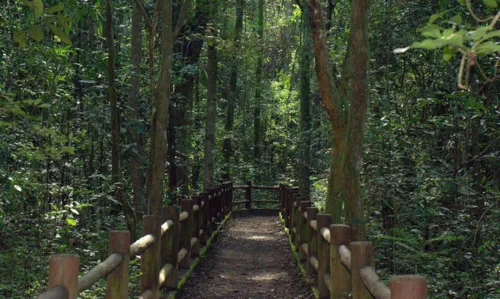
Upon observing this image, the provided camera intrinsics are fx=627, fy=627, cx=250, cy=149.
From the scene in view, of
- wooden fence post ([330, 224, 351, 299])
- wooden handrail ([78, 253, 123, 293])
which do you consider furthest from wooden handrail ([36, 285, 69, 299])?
wooden fence post ([330, 224, 351, 299])

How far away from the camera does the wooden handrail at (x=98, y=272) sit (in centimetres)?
406

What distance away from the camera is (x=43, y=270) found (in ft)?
30.4

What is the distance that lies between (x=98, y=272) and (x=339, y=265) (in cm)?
318

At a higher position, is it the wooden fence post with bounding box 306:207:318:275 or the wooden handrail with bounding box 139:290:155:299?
the wooden fence post with bounding box 306:207:318:275

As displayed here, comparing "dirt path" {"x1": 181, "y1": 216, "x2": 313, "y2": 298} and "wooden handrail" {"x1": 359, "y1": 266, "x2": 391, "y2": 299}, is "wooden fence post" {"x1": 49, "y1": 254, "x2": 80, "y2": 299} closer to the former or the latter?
"wooden handrail" {"x1": 359, "y1": 266, "x2": 391, "y2": 299}

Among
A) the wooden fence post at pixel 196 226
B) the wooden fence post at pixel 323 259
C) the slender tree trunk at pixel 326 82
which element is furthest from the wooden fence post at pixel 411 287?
the wooden fence post at pixel 196 226

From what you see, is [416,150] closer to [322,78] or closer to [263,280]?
[322,78]

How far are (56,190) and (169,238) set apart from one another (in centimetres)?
244

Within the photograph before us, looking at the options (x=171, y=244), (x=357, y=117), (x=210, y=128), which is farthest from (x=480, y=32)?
(x=210, y=128)

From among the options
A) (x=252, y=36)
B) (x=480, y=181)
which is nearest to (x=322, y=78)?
(x=480, y=181)

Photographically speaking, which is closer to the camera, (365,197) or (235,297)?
(235,297)

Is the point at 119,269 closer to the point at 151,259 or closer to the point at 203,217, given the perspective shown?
the point at 151,259

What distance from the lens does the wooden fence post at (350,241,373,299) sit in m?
5.14

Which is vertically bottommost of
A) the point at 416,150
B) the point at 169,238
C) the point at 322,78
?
the point at 169,238
